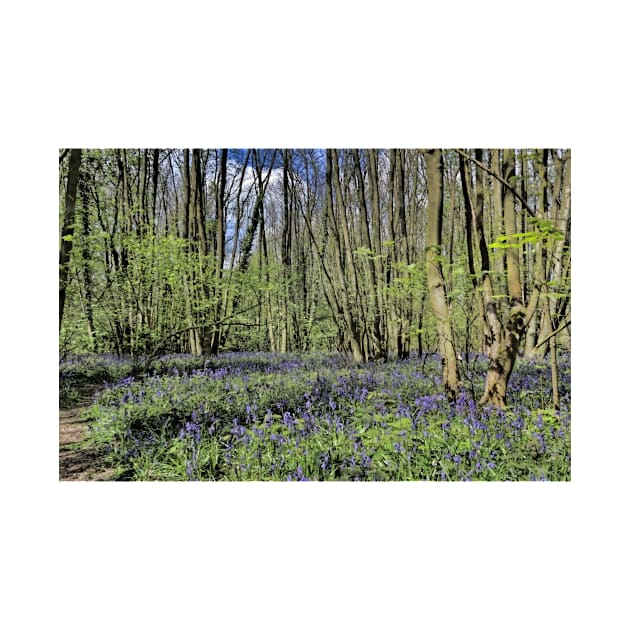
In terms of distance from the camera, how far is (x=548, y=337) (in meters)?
3.66

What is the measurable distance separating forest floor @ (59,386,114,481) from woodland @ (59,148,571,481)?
57mm

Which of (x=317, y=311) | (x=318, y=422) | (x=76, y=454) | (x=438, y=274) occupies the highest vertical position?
(x=438, y=274)

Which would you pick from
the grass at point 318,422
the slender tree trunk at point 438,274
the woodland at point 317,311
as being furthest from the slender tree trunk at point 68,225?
the slender tree trunk at point 438,274

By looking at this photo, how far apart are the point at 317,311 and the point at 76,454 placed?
7.43ft

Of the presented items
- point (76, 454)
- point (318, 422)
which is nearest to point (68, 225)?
point (76, 454)

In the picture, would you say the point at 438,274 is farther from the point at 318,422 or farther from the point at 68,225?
the point at 68,225

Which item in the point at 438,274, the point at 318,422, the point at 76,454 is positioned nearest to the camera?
the point at 76,454

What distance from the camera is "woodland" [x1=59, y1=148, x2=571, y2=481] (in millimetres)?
3561

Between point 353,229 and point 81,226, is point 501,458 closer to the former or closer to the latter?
point 353,229

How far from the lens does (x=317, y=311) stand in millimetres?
4078

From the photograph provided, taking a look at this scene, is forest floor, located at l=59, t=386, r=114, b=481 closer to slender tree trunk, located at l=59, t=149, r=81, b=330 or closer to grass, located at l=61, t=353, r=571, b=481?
grass, located at l=61, t=353, r=571, b=481

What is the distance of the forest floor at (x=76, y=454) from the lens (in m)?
3.51

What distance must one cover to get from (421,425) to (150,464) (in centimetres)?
214

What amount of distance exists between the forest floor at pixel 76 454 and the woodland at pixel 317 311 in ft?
0.19
